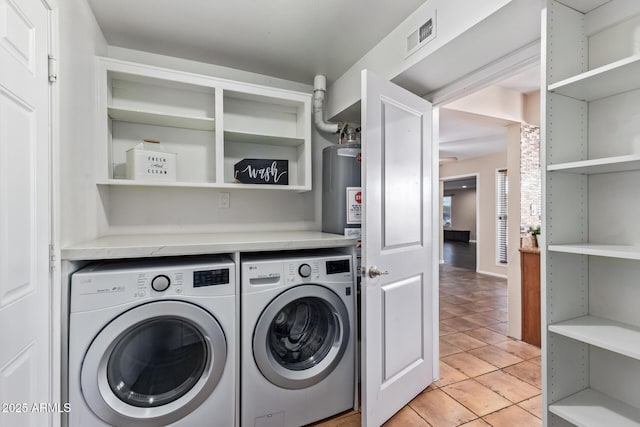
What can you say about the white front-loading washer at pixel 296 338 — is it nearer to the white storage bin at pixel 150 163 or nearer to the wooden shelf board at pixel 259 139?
the white storage bin at pixel 150 163

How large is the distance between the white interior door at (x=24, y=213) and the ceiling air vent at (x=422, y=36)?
5.56ft

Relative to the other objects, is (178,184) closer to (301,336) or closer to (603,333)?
(301,336)

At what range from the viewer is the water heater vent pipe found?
2.52 m

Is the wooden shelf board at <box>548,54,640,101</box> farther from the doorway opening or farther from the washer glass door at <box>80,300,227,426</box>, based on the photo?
the doorway opening

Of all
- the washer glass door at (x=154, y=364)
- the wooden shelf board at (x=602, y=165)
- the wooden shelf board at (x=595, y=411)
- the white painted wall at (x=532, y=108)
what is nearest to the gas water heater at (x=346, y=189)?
the washer glass door at (x=154, y=364)

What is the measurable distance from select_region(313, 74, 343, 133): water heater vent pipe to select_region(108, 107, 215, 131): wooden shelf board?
863 mm

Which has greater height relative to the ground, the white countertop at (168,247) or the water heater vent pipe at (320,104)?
the water heater vent pipe at (320,104)

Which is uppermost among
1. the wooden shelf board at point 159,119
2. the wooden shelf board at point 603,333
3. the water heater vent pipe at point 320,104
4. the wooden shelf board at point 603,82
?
the water heater vent pipe at point 320,104

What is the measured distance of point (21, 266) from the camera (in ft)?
3.34

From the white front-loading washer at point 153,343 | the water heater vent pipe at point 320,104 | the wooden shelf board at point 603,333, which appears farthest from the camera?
the water heater vent pipe at point 320,104

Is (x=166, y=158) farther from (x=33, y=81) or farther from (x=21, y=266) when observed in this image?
(x=21, y=266)

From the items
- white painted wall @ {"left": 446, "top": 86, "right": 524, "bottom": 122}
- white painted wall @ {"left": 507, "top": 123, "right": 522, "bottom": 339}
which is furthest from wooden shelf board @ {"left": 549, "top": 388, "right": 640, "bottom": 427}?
white painted wall @ {"left": 446, "top": 86, "right": 524, "bottom": 122}

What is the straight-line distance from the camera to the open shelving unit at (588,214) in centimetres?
116

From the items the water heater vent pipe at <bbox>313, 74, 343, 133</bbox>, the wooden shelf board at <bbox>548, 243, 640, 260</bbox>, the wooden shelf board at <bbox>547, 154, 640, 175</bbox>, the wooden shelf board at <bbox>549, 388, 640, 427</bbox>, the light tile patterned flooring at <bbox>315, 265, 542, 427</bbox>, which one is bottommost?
the light tile patterned flooring at <bbox>315, 265, 542, 427</bbox>
